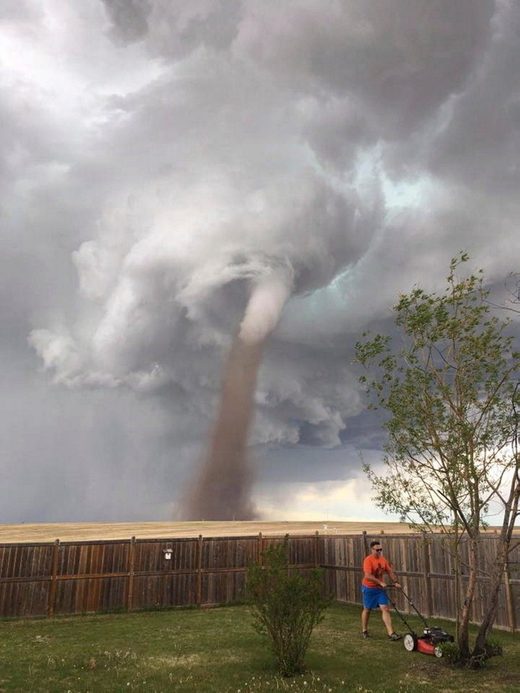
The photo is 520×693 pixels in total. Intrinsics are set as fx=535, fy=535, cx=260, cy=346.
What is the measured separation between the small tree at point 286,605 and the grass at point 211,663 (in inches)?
16.3

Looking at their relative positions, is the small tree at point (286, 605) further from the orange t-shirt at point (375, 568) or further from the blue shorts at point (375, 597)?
the blue shorts at point (375, 597)

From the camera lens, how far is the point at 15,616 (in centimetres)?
1808

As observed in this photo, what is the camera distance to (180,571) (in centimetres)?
2080

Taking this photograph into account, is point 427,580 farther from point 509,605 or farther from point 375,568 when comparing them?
point 375,568

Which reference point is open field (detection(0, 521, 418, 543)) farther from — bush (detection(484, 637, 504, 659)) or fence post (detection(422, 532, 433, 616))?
bush (detection(484, 637, 504, 659))

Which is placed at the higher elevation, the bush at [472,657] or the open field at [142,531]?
the open field at [142,531]

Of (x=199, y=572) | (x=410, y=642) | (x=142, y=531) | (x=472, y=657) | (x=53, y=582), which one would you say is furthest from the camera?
(x=142, y=531)

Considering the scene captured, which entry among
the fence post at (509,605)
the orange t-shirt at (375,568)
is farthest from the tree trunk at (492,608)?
the fence post at (509,605)

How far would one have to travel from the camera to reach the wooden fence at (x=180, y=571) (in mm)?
17188

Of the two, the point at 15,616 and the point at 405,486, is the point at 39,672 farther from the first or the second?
the point at 15,616

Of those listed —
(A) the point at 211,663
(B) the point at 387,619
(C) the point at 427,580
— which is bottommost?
(A) the point at 211,663

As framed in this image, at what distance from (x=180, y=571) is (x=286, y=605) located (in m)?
12.5

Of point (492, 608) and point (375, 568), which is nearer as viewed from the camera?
point (492, 608)

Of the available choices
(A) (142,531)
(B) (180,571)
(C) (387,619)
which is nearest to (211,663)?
(C) (387,619)
